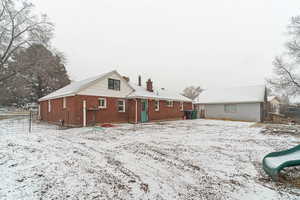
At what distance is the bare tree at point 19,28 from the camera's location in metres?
14.2

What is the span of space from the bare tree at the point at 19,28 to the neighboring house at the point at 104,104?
588 centimetres

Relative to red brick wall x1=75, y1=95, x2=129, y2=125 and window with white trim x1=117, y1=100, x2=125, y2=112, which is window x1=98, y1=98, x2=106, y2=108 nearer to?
red brick wall x1=75, y1=95, x2=129, y2=125

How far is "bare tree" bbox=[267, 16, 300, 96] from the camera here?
Result: 601 inches

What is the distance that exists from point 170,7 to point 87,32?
29.1 ft

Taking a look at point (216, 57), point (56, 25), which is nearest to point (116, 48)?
point (56, 25)

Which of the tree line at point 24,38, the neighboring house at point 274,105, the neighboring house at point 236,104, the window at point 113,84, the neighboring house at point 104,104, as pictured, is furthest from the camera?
the neighboring house at point 274,105

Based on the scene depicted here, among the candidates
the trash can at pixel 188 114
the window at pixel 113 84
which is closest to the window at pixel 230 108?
the trash can at pixel 188 114

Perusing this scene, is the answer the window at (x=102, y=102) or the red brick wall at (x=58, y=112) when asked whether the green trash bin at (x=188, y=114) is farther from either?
the red brick wall at (x=58, y=112)

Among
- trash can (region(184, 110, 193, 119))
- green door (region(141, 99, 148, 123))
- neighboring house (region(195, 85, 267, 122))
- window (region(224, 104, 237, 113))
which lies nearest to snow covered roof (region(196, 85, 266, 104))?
neighboring house (region(195, 85, 267, 122))

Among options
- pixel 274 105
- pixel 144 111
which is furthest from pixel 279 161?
pixel 274 105

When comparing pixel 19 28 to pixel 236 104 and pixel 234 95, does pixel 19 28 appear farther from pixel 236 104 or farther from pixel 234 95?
pixel 234 95

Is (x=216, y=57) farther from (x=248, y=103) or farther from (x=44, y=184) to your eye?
(x=44, y=184)

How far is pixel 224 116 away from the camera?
20.6 metres

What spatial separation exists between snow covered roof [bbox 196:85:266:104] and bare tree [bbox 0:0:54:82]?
21.5 metres
